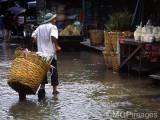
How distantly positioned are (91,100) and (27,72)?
1.37 metres

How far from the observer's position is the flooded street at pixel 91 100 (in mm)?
6586

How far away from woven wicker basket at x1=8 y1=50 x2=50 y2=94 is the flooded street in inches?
12.9

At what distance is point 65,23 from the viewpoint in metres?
22.1

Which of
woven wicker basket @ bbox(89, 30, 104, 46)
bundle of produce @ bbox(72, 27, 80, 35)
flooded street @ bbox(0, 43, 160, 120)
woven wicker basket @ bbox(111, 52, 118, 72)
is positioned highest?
bundle of produce @ bbox(72, 27, 80, 35)

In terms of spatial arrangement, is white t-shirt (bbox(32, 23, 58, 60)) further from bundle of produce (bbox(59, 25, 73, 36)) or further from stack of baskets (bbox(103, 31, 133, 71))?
bundle of produce (bbox(59, 25, 73, 36))

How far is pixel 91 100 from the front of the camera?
7.71 m

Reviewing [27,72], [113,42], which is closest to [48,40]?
[27,72]

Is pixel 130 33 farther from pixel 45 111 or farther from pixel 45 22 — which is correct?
pixel 45 111

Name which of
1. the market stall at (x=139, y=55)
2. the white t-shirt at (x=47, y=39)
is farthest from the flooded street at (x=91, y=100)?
the white t-shirt at (x=47, y=39)

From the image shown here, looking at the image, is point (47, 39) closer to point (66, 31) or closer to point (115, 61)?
point (115, 61)

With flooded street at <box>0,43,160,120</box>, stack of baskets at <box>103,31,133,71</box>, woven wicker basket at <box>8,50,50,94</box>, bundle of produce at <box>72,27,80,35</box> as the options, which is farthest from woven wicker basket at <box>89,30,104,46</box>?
woven wicker basket at <box>8,50,50,94</box>

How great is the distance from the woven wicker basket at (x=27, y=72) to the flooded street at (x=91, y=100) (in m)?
0.33

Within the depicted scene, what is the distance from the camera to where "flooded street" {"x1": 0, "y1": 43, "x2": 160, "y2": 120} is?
259 inches

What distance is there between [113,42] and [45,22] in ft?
14.4
